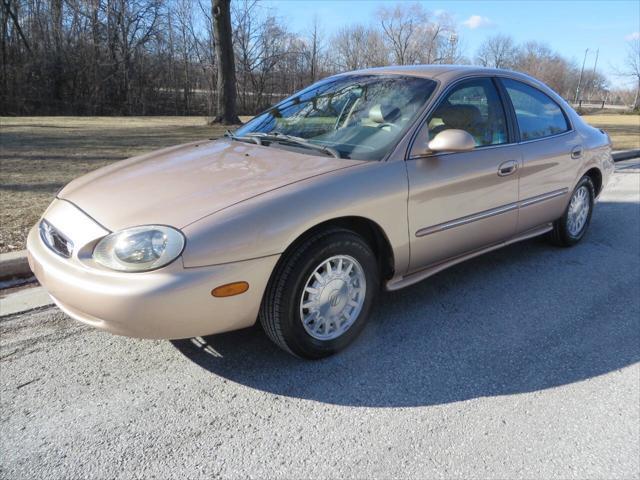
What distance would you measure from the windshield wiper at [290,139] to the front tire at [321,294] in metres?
0.56

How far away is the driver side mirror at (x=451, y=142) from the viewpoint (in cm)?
298

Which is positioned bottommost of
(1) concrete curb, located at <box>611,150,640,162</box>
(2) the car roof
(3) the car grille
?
(1) concrete curb, located at <box>611,150,640,162</box>

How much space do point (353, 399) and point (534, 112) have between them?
2954mm

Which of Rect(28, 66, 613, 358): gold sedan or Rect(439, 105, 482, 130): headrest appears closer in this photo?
Rect(28, 66, 613, 358): gold sedan

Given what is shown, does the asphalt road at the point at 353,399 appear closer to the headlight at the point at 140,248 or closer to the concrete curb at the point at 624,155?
the headlight at the point at 140,248

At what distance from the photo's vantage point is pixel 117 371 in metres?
2.66

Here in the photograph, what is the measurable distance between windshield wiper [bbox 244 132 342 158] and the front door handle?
1.33m

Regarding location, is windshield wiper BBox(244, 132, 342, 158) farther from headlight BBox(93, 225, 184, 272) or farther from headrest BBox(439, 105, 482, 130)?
headlight BBox(93, 225, 184, 272)

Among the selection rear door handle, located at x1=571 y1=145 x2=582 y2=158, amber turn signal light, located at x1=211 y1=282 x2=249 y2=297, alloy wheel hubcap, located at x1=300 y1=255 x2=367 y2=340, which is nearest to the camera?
amber turn signal light, located at x1=211 y1=282 x2=249 y2=297

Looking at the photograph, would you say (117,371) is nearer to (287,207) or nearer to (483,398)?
(287,207)

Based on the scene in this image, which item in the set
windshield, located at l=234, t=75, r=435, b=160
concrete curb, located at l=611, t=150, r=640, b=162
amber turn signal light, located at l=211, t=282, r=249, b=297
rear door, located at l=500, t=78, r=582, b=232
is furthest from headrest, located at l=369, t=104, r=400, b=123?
concrete curb, located at l=611, t=150, r=640, b=162

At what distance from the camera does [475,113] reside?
11.7 ft

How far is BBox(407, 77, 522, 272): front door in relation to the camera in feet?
10.0

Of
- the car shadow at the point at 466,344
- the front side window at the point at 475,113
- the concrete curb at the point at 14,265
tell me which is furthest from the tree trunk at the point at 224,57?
the car shadow at the point at 466,344
